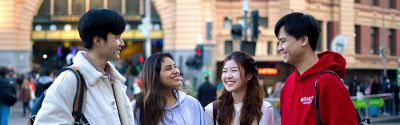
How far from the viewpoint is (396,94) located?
2433 centimetres

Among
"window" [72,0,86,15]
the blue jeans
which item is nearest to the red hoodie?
the blue jeans

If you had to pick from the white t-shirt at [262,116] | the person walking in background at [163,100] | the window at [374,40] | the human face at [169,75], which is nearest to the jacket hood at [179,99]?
the person walking in background at [163,100]

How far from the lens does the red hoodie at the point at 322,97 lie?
3.95 m

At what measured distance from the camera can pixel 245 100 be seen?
19.1 ft

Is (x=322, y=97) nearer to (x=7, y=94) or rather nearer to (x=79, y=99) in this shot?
(x=79, y=99)

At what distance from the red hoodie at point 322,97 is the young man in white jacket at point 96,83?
3.59ft

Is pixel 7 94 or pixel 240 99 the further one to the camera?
pixel 7 94

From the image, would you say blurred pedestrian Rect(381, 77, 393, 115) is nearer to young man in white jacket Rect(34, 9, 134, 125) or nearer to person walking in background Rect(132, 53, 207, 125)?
person walking in background Rect(132, 53, 207, 125)

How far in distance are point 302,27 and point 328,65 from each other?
1.10ft

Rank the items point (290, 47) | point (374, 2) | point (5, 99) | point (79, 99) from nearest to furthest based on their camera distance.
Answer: point (79, 99) → point (290, 47) → point (5, 99) → point (374, 2)

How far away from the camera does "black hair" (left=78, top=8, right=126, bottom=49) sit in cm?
396

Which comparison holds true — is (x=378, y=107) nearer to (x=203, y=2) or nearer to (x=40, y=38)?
(x=203, y=2)

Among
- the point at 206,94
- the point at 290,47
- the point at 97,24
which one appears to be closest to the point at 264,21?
the point at 206,94

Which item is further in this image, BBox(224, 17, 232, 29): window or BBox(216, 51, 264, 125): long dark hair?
BBox(224, 17, 232, 29): window
